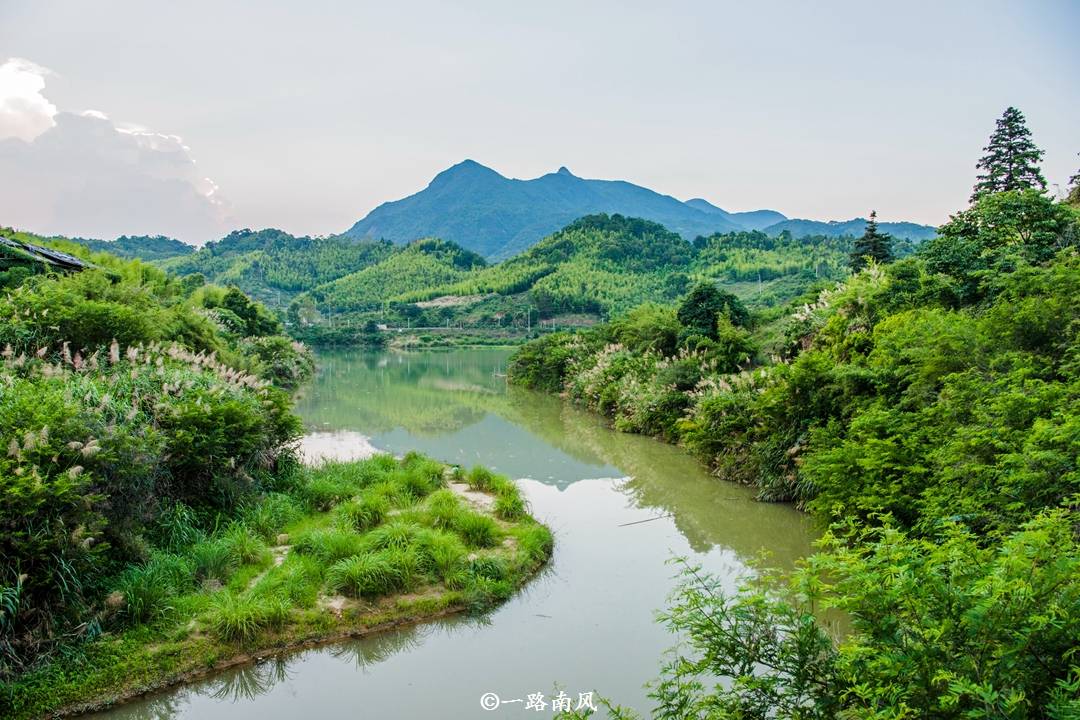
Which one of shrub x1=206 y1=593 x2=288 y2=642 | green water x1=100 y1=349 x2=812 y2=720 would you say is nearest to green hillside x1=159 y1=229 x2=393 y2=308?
green water x1=100 y1=349 x2=812 y2=720

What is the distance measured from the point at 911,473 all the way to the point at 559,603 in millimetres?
3881

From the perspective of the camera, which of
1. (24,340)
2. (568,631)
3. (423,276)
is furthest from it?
(423,276)

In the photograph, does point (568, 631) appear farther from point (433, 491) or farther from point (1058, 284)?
point (1058, 284)

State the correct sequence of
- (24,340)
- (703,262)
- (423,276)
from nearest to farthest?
(24,340)
(703,262)
(423,276)

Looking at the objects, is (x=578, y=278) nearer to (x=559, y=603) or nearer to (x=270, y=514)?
(x=270, y=514)

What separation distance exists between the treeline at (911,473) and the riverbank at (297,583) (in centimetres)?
236

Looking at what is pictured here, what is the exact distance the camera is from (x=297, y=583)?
655cm

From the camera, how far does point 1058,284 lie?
Answer: 7434 mm

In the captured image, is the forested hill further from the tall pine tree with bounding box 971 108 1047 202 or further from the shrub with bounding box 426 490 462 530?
the shrub with bounding box 426 490 462 530

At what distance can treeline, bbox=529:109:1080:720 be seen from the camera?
9.68ft

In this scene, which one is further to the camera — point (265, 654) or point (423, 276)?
point (423, 276)

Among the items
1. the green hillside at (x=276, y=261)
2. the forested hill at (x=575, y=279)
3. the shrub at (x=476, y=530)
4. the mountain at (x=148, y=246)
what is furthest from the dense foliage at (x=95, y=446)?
the mountain at (x=148, y=246)

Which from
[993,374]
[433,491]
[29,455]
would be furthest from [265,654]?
[993,374]

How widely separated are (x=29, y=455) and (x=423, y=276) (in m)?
102
